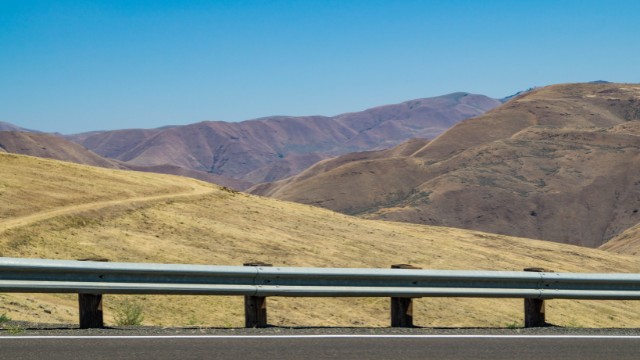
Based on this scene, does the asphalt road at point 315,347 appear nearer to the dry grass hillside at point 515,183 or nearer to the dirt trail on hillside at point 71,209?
the dirt trail on hillside at point 71,209

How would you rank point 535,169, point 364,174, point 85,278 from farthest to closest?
point 364,174 → point 535,169 → point 85,278

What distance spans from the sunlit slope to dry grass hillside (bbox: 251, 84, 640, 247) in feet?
185

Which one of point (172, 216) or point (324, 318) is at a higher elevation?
point (172, 216)

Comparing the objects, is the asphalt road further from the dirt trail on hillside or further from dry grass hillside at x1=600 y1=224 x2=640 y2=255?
dry grass hillside at x1=600 y1=224 x2=640 y2=255

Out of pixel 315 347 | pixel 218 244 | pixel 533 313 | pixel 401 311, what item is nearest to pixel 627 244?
pixel 218 244

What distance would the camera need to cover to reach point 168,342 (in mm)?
9266

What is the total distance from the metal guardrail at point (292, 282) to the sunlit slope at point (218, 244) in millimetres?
4760

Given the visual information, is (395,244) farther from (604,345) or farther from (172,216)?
(604,345)

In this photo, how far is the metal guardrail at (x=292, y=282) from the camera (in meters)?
9.84

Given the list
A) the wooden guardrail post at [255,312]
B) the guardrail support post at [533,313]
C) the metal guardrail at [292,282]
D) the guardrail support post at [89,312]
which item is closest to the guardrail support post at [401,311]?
the metal guardrail at [292,282]

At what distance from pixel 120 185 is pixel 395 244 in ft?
35.2

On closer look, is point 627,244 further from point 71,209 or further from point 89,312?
point 89,312

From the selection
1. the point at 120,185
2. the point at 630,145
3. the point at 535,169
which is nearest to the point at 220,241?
the point at 120,185

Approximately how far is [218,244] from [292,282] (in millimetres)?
15121
